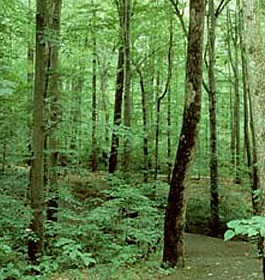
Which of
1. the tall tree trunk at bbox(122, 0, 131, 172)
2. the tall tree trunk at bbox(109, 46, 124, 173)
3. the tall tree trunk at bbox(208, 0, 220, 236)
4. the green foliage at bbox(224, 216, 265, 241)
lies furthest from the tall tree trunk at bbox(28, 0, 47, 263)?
the tall tree trunk at bbox(109, 46, 124, 173)

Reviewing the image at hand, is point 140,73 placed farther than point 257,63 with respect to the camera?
Yes

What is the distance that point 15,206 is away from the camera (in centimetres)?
876

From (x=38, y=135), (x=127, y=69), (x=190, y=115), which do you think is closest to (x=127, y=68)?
(x=127, y=69)

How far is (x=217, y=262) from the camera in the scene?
31.8 feet

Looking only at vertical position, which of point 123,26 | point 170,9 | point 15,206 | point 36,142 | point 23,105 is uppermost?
point 170,9

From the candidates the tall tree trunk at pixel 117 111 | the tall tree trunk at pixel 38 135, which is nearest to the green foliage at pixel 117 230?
the tall tree trunk at pixel 38 135

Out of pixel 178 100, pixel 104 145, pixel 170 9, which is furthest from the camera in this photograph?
pixel 178 100

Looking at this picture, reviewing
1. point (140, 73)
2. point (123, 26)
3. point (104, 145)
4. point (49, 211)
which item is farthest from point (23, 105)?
point (104, 145)

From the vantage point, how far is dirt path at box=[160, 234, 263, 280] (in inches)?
324

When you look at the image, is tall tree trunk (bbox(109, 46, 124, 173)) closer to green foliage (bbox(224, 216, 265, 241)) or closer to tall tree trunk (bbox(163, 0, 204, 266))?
tall tree trunk (bbox(163, 0, 204, 266))

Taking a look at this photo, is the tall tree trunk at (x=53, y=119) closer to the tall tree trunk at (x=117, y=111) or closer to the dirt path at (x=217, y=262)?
the dirt path at (x=217, y=262)

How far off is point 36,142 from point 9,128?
278 cm

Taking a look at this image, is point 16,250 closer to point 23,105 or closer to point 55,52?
point 23,105

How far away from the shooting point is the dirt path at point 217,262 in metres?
8.23
